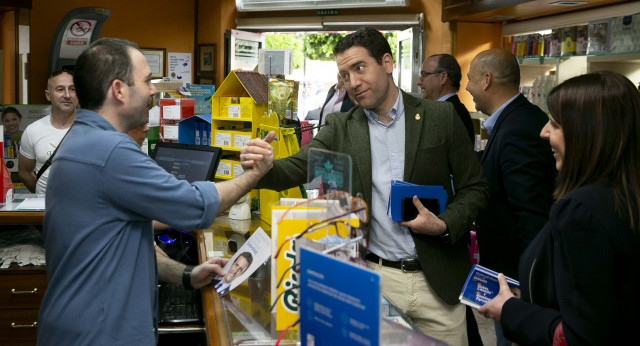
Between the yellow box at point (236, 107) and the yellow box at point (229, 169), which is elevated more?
the yellow box at point (236, 107)

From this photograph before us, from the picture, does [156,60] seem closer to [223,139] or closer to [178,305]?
[223,139]

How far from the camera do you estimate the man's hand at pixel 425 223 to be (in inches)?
92.5

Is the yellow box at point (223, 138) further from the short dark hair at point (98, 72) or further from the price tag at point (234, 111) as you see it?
the short dark hair at point (98, 72)

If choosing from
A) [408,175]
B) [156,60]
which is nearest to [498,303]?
[408,175]

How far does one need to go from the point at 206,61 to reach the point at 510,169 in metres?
8.10

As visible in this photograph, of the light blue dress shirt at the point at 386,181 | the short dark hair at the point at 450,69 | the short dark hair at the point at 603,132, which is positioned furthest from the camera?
the short dark hair at the point at 450,69

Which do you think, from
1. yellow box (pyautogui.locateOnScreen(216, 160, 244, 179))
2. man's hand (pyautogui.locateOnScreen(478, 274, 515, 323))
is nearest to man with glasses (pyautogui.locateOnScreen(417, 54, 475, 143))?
yellow box (pyautogui.locateOnScreen(216, 160, 244, 179))

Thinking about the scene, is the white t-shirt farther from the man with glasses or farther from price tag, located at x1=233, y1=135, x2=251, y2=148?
the man with glasses

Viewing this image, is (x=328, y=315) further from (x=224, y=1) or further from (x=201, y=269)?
(x=224, y=1)

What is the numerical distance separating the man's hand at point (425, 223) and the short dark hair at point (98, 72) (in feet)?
3.57

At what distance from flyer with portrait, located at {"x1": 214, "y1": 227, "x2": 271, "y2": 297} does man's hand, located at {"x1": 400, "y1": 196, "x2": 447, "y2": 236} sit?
1.74 ft

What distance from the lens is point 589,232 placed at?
1.53 m

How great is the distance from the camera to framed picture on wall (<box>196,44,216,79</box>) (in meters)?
10.2

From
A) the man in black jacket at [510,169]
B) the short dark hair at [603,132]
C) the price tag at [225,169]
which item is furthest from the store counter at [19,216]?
the short dark hair at [603,132]
